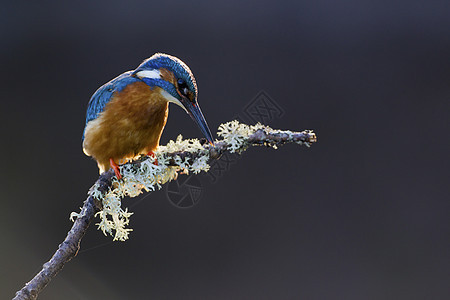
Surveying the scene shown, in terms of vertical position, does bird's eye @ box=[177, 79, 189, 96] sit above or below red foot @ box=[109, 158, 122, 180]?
above

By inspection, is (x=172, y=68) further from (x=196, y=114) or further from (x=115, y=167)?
(x=115, y=167)

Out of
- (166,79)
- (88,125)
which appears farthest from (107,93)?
(166,79)

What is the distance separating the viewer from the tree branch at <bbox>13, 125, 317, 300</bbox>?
742mm

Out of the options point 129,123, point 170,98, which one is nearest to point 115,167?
point 129,123

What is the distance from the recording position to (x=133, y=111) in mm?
989

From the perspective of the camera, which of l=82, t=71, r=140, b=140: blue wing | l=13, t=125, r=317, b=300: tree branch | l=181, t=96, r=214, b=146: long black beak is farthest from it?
l=82, t=71, r=140, b=140: blue wing

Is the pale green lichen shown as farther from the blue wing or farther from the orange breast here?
the blue wing

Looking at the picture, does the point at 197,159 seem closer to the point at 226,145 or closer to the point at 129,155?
the point at 226,145

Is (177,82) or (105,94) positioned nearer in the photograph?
Result: (177,82)

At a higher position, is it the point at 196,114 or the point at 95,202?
the point at 196,114

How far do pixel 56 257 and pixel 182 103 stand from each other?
0.41m

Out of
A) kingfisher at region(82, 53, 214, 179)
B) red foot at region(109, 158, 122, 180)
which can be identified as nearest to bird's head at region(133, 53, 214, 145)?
kingfisher at region(82, 53, 214, 179)

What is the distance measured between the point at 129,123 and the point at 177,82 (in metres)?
0.17

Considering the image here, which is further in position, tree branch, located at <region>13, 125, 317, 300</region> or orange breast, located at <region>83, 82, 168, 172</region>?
orange breast, located at <region>83, 82, 168, 172</region>
